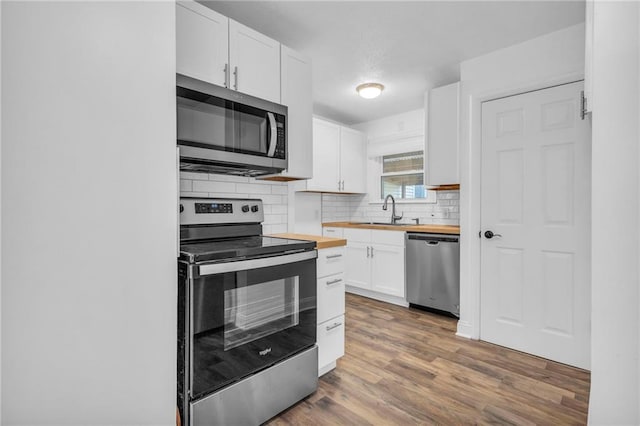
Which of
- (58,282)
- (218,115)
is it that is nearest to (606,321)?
(58,282)

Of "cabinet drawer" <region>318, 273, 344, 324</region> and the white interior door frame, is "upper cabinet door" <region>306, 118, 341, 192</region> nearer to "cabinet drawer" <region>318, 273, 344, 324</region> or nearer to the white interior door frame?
the white interior door frame

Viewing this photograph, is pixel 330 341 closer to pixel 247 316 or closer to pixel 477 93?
pixel 247 316

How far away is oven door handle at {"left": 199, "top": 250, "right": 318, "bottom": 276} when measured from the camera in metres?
1.37

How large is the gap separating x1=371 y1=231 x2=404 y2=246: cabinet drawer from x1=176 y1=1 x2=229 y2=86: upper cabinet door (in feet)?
7.99

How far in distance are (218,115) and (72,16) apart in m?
0.95

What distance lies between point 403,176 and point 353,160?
72cm

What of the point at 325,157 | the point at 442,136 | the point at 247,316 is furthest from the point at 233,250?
the point at 325,157

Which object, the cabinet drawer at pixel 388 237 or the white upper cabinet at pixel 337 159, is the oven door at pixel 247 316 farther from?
the white upper cabinet at pixel 337 159

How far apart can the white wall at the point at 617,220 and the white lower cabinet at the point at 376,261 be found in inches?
112

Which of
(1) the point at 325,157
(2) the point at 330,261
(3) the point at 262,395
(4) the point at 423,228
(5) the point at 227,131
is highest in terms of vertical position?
(1) the point at 325,157

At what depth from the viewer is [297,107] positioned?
88.2 inches

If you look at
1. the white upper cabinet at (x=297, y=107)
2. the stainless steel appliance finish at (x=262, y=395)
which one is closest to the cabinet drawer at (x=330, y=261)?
the stainless steel appliance finish at (x=262, y=395)

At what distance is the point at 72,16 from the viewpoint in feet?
2.63

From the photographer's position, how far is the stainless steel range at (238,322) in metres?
1.35
